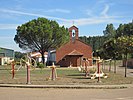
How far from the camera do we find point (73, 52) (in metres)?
81.9

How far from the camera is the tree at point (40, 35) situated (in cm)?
7931

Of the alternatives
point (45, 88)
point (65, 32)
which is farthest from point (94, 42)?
point (45, 88)

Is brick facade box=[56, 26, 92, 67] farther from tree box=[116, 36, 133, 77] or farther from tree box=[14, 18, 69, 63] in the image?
tree box=[116, 36, 133, 77]

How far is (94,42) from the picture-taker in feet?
583

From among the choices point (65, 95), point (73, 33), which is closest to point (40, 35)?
point (73, 33)

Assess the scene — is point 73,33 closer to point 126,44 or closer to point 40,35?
point 40,35

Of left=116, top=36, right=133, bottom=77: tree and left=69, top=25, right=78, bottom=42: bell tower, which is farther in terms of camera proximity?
left=69, top=25, right=78, bottom=42: bell tower

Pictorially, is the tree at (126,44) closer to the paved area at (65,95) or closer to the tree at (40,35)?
the paved area at (65,95)

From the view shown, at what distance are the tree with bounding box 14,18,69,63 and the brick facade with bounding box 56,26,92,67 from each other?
1.97 m

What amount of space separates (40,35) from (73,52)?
9492mm

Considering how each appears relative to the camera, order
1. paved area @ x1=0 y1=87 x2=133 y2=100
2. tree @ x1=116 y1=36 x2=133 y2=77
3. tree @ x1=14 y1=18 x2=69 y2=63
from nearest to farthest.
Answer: paved area @ x1=0 y1=87 x2=133 y2=100
tree @ x1=116 y1=36 x2=133 y2=77
tree @ x1=14 y1=18 x2=69 y2=63

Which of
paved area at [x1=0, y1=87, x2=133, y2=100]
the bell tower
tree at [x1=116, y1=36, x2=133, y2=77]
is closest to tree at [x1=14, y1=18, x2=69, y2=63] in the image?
the bell tower

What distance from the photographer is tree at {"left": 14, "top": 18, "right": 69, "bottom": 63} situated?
7931 cm

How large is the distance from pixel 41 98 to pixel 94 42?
163230 millimetres
